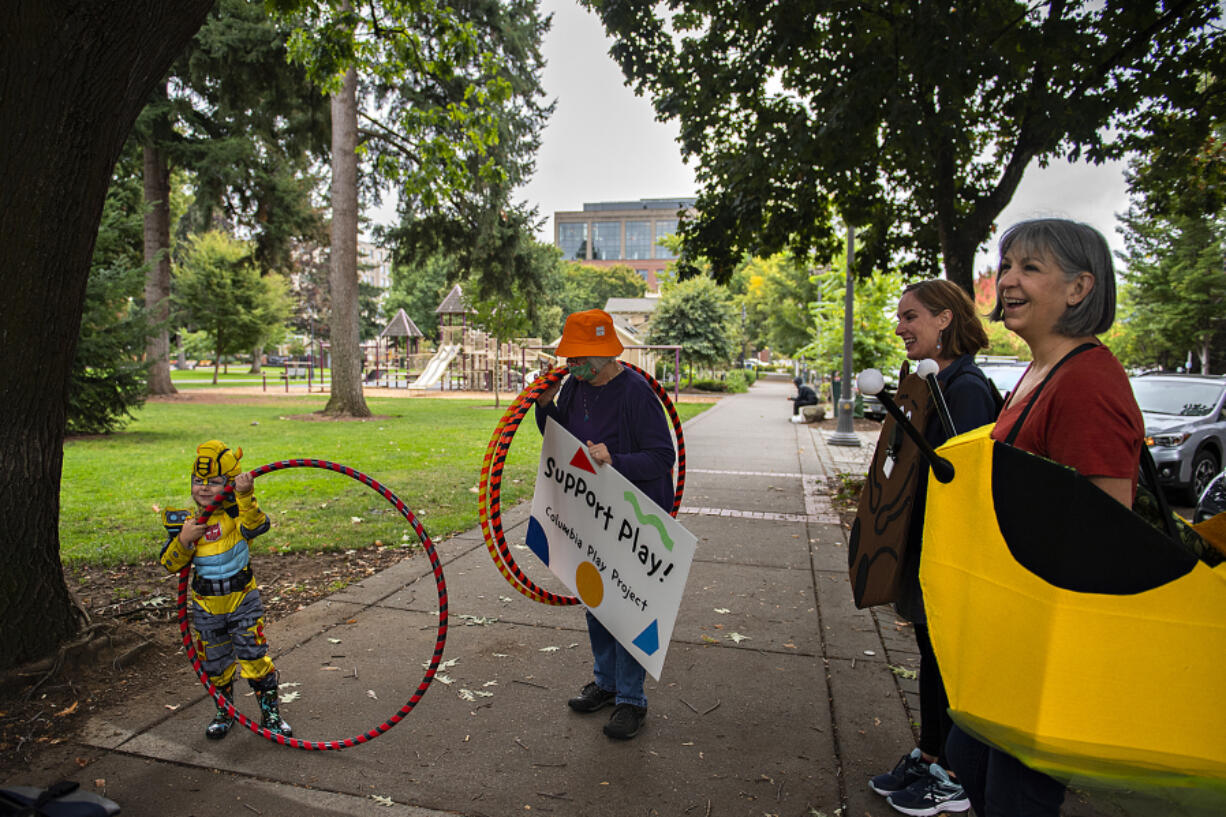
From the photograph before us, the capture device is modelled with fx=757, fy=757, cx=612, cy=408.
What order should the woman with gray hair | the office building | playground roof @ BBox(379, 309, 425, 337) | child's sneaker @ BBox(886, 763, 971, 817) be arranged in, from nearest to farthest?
the woman with gray hair
child's sneaker @ BBox(886, 763, 971, 817)
playground roof @ BBox(379, 309, 425, 337)
the office building

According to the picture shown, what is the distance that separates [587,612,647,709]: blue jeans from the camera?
369 centimetres

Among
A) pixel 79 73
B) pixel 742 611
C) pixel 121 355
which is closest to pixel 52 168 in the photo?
pixel 79 73

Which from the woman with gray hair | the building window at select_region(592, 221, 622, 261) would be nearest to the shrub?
the woman with gray hair

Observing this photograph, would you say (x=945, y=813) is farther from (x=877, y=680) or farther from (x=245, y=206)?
(x=245, y=206)

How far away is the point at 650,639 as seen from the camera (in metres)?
3.44

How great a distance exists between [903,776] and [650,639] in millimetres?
1183

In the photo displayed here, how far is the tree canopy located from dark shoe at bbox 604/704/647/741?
6.02 meters

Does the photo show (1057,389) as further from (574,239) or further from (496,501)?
(574,239)

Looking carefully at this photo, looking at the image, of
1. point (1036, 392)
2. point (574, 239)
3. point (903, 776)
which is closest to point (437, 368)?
point (903, 776)

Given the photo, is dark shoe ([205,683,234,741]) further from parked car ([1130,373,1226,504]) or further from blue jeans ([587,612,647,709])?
parked car ([1130,373,1226,504])

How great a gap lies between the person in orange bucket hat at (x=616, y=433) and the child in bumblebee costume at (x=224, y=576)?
1.54 metres

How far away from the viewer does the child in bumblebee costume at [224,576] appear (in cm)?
341

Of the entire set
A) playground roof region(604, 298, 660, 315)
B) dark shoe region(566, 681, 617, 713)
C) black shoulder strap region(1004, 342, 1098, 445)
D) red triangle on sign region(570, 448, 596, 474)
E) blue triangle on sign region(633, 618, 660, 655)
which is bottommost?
dark shoe region(566, 681, 617, 713)

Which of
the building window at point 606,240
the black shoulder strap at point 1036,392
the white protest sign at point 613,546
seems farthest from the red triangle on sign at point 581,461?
the building window at point 606,240
